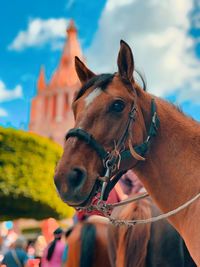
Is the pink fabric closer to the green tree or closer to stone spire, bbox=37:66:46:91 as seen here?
the green tree

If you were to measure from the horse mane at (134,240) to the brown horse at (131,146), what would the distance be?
0.97 m

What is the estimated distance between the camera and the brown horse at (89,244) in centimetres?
409

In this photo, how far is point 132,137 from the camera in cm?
292

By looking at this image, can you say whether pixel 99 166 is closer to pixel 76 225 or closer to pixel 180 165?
pixel 180 165

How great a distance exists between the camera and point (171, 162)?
9.71ft

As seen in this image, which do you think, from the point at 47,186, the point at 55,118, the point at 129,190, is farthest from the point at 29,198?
the point at 55,118

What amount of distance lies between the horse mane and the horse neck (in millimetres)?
961

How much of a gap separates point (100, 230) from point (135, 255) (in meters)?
0.53

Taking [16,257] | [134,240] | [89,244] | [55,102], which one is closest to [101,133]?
[134,240]

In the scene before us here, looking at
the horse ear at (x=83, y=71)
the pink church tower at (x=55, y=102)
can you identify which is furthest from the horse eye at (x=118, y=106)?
the pink church tower at (x=55, y=102)

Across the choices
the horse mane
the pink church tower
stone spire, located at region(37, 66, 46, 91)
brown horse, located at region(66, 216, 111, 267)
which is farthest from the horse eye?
stone spire, located at region(37, 66, 46, 91)

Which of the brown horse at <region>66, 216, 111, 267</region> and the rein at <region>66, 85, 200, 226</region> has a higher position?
the rein at <region>66, 85, 200, 226</region>

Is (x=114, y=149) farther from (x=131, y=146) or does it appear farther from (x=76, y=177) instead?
(x=76, y=177)

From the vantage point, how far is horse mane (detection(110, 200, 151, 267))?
3.80 metres
